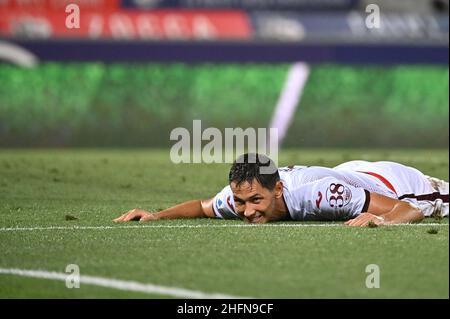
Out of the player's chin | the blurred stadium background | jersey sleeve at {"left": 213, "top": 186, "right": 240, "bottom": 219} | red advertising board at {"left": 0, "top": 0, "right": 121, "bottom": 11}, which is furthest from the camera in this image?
red advertising board at {"left": 0, "top": 0, "right": 121, "bottom": 11}

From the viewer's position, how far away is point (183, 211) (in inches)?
370

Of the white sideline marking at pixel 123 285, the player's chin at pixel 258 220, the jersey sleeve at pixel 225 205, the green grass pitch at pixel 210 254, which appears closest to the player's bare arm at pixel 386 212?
the green grass pitch at pixel 210 254

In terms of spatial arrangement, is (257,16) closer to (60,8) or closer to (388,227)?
(60,8)

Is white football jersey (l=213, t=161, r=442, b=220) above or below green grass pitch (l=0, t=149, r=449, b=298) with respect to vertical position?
above

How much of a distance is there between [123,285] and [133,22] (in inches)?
859

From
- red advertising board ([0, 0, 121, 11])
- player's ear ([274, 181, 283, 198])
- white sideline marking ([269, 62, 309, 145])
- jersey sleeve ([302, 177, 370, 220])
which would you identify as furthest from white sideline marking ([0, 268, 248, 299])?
red advertising board ([0, 0, 121, 11])

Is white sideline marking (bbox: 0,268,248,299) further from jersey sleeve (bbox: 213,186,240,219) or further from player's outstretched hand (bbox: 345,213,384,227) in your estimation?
player's outstretched hand (bbox: 345,213,384,227)

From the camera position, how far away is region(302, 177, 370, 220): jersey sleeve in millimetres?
8570

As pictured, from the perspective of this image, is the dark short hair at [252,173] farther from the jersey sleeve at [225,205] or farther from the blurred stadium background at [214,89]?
the blurred stadium background at [214,89]

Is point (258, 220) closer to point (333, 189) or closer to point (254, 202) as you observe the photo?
point (254, 202)

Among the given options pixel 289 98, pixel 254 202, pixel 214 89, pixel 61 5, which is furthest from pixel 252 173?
pixel 61 5

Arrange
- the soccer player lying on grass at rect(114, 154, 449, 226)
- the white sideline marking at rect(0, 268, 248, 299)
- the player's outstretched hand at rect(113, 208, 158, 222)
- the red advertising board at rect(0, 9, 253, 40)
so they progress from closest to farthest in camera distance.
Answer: the white sideline marking at rect(0, 268, 248, 299)
the soccer player lying on grass at rect(114, 154, 449, 226)
the player's outstretched hand at rect(113, 208, 158, 222)
the red advertising board at rect(0, 9, 253, 40)
